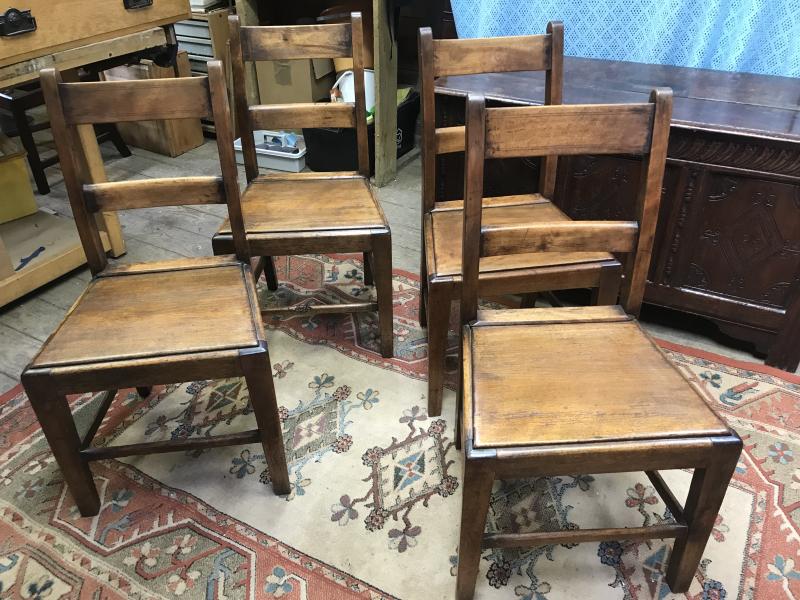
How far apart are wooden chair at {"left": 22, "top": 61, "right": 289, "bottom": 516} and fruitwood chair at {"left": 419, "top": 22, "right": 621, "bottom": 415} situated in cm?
48

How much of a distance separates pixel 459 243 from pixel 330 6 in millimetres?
2253

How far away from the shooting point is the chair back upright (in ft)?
4.42

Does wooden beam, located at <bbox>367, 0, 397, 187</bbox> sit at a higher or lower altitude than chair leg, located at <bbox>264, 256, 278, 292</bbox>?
higher

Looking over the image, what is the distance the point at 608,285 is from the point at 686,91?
0.84 meters

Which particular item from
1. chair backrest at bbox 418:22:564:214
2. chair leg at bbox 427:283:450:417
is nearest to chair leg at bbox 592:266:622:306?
chair leg at bbox 427:283:450:417

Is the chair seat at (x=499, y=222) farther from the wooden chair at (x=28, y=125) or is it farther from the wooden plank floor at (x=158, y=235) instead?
the wooden chair at (x=28, y=125)

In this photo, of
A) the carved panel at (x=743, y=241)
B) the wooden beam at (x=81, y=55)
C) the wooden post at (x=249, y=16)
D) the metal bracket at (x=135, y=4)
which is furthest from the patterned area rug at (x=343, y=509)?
the wooden post at (x=249, y=16)

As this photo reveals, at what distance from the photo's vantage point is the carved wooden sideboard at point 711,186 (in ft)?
5.49

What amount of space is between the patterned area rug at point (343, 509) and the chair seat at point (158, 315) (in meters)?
0.47

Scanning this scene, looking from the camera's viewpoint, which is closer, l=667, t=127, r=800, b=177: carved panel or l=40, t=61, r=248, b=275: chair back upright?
l=40, t=61, r=248, b=275: chair back upright

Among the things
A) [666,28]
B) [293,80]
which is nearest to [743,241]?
[666,28]

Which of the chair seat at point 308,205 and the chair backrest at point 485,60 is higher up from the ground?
the chair backrest at point 485,60

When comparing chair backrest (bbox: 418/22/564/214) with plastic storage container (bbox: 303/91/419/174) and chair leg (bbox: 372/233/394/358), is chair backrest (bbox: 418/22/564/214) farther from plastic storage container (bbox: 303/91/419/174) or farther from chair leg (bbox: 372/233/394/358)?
plastic storage container (bbox: 303/91/419/174)

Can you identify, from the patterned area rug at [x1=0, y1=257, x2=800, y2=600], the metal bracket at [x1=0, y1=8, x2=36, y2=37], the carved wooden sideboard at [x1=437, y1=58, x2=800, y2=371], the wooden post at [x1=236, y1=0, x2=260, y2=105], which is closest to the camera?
the patterned area rug at [x1=0, y1=257, x2=800, y2=600]
